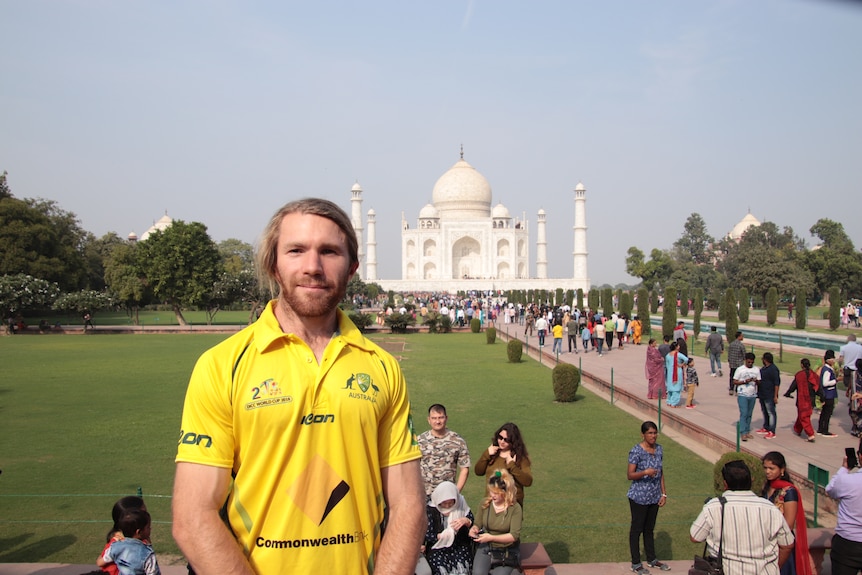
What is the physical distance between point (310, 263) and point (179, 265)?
87.6ft

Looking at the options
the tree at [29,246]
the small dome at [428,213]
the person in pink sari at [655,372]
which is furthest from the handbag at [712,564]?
the small dome at [428,213]

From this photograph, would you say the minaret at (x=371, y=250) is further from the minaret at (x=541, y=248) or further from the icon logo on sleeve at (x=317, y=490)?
the icon logo on sleeve at (x=317, y=490)

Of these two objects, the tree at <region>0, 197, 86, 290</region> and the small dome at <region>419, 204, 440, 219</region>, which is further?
the small dome at <region>419, 204, 440, 219</region>

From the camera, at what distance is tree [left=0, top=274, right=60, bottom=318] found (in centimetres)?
2316

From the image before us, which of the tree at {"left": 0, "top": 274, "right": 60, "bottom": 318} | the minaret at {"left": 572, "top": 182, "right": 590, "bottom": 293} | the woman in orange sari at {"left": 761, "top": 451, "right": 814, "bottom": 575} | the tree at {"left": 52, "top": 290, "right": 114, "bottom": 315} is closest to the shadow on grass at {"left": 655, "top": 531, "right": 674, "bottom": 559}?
the woman in orange sari at {"left": 761, "top": 451, "right": 814, "bottom": 575}

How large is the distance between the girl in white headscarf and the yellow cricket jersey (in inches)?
76.2

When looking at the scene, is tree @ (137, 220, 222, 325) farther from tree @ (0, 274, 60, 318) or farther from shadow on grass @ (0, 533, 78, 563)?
shadow on grass @ (0, 533, 78, 563)

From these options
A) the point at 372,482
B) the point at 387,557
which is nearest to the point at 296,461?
the point at 372,482

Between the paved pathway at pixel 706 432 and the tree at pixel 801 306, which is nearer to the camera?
the paved pathway at pixel 706 432

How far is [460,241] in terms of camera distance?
62656 mm

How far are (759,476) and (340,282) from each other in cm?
476

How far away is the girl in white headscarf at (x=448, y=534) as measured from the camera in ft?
11.2

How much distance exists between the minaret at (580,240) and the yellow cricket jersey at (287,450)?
55.6 m

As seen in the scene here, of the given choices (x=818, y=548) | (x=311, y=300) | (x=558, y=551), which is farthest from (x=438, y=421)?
(x=311, y=300)
